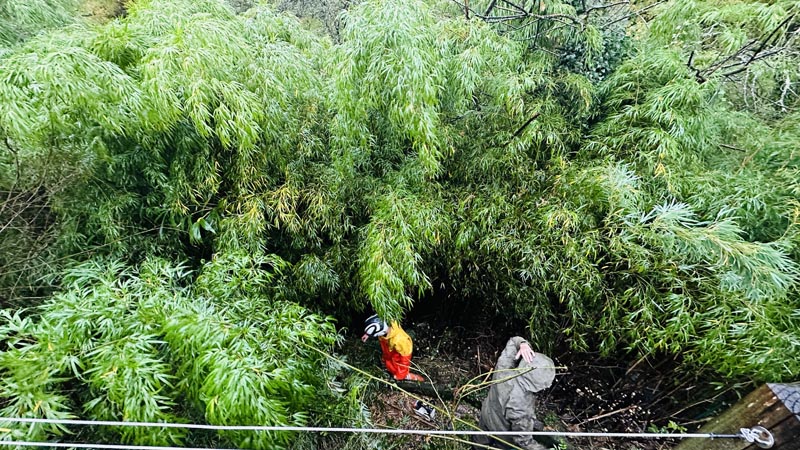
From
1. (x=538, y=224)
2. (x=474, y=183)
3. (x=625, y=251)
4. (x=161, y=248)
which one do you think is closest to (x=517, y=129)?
(x=474, y=183)

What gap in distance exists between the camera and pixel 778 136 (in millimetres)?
2088

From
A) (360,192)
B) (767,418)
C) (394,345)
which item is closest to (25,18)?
(360,192)

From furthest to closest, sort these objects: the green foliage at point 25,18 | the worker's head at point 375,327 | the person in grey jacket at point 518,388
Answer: the worker's head at point 375,327
the green foliage at point 25,18
the person in grey jacket at point 518,388

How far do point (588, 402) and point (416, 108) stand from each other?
2901 mm

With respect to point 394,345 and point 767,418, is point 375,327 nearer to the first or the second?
point 394,345

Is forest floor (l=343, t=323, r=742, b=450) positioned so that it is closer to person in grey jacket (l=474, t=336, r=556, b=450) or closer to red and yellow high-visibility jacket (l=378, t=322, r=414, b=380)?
red and yellow high-visibility jacket (l=378, t=322, r=414, b=380)

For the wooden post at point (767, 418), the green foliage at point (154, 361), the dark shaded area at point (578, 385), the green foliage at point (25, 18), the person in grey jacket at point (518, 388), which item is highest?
the green foliage at point (25, 18)

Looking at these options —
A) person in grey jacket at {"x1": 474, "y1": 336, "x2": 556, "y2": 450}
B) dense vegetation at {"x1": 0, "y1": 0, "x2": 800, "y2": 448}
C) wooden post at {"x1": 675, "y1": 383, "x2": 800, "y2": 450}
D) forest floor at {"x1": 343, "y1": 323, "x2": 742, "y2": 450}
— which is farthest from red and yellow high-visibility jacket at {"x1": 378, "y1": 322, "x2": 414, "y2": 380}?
wooden post at {"x1": 675, "y1": 383, "x2": 800, "y2": 450}

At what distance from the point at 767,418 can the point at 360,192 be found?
2299mm

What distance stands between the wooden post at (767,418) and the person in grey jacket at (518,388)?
105cm

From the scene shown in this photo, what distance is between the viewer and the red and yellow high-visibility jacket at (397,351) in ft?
9.58

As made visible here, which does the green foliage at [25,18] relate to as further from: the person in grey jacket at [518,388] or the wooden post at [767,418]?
the wooden post at [767,418]


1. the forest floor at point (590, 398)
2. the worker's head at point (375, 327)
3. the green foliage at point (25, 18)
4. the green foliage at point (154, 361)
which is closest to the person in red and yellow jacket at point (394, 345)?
the worker's head at point (375, 327)

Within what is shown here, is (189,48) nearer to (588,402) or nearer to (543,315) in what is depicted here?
(543,315)
